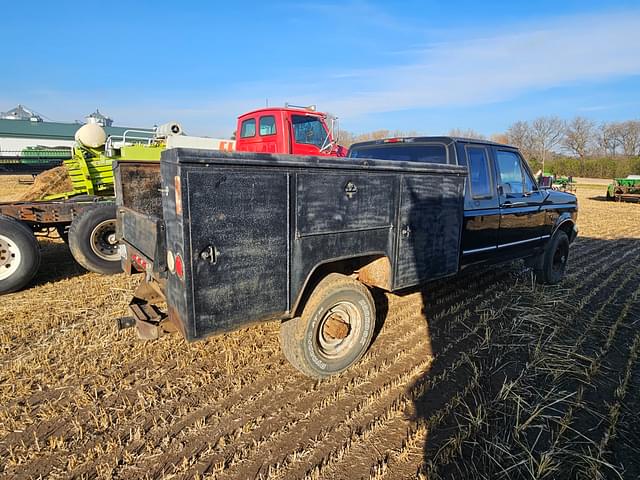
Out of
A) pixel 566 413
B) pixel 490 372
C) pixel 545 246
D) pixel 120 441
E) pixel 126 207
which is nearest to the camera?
pixel 120 441

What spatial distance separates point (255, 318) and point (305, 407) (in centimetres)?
80

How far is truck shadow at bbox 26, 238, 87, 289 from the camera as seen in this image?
5.53 meters

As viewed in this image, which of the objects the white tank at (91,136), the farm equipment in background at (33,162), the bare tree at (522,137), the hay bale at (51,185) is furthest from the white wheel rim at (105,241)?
the bare tree at (522,137)

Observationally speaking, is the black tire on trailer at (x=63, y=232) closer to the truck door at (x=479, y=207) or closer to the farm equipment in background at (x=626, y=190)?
the truck door at (x=479, y=207)

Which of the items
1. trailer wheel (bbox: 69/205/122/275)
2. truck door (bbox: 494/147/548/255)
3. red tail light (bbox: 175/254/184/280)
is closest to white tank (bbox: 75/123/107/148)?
trailer wheel (bbox: 69/205/122/275)

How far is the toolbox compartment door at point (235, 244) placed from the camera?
2.25 m

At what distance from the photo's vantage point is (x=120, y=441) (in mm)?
2422

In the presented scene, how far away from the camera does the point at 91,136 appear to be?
7.34 m

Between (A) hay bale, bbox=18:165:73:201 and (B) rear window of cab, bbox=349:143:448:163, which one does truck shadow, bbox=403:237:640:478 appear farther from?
(A) hay bale, bbox=18:165:73:201

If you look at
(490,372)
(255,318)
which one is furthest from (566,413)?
(255,318)

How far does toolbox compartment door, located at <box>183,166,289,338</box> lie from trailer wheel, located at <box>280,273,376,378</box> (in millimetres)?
380

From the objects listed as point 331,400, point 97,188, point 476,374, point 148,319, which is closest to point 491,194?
point 476,374

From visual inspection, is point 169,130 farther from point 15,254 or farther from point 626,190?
point 626,190

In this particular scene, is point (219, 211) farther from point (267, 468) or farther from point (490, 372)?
point (490, 372)
